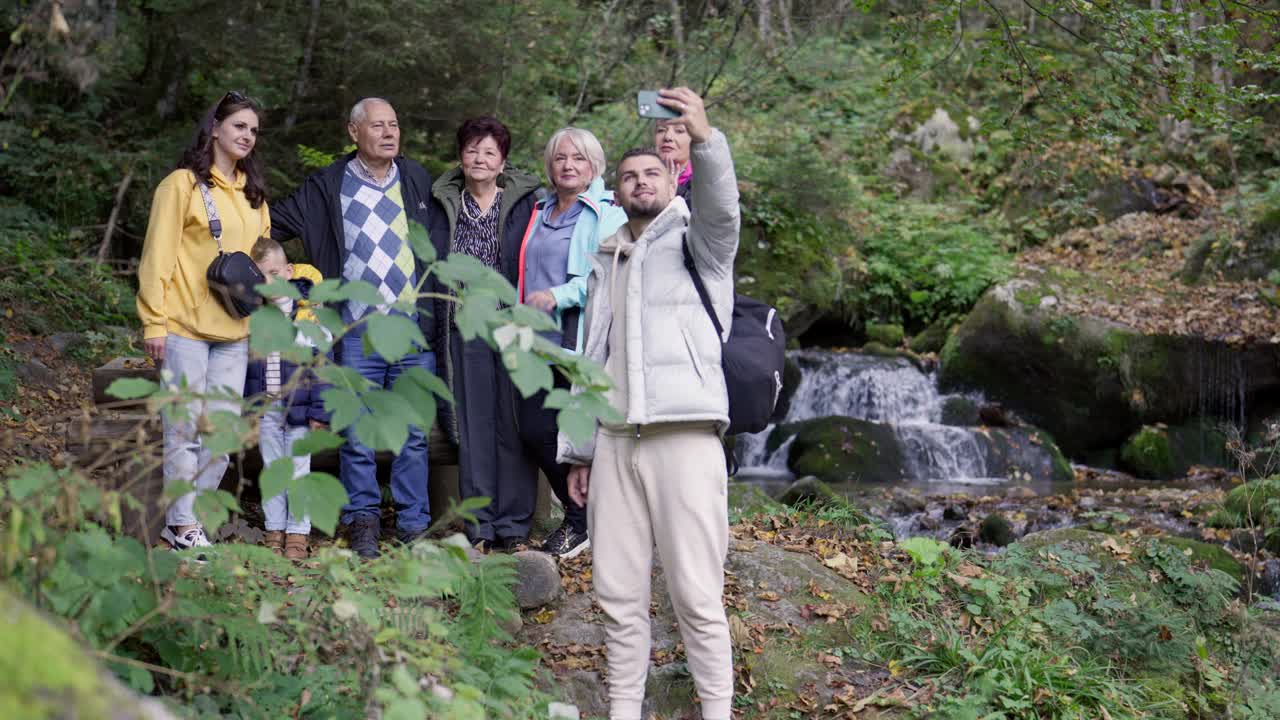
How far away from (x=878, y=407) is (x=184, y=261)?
973cm

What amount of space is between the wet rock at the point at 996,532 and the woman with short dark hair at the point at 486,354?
15.8ft

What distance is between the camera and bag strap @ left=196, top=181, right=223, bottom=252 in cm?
467

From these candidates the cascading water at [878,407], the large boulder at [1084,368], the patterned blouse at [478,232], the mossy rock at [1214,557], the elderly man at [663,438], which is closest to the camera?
the elderly man at [663,438]

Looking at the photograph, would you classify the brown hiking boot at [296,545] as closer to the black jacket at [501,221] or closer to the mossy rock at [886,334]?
the black jacket at [501,221]

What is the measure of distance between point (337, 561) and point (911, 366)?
11.4 meters

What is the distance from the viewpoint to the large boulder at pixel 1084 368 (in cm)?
1217

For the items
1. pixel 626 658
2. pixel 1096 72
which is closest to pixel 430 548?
pixel 626 658

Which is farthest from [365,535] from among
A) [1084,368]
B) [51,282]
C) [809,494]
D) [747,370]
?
[1084,368]

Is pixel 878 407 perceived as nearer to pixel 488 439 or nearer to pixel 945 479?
pixel 945 479

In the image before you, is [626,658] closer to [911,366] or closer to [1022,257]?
[911,366]

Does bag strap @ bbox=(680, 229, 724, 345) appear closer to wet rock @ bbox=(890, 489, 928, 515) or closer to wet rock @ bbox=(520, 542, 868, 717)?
wet rock @ bbox=(520, 542, 868, 717)

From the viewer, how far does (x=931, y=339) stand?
1491 cm

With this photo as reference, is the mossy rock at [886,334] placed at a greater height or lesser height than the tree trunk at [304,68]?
lesser

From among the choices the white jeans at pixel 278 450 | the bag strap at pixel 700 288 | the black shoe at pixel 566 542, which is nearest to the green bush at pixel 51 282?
the white jeans at pixel 278 450
